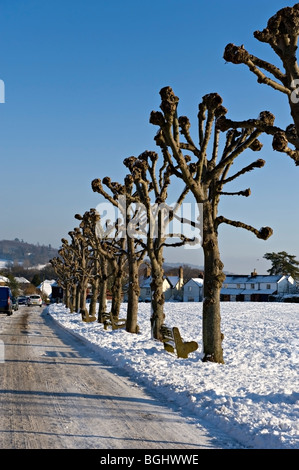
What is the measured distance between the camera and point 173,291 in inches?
4409

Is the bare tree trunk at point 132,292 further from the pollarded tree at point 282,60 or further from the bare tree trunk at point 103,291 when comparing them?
the pollarded tree at point 282,60

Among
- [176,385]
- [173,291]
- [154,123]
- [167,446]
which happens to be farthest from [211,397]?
[173,291]

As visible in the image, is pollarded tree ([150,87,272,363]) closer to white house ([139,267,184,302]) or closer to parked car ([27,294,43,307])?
parked car ([27,294,43,307])

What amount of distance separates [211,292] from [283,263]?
90.6 m

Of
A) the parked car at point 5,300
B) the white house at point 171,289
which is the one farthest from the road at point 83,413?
the white house at point 171,289

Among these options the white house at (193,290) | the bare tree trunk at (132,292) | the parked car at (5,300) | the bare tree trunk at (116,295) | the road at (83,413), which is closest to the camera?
the road at (83,413)

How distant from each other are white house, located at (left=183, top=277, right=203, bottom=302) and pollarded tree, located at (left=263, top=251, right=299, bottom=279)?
14.8 metres

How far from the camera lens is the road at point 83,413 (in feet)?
20.0

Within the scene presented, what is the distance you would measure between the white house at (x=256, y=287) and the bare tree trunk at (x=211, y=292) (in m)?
83.2

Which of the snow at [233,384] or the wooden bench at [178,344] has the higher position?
the wooden bench at [178,344]

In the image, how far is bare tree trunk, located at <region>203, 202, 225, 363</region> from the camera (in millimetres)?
13109

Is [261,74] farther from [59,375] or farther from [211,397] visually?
[59,375]

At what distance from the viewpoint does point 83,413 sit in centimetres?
752

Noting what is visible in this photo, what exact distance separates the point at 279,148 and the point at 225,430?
420 centimetres
